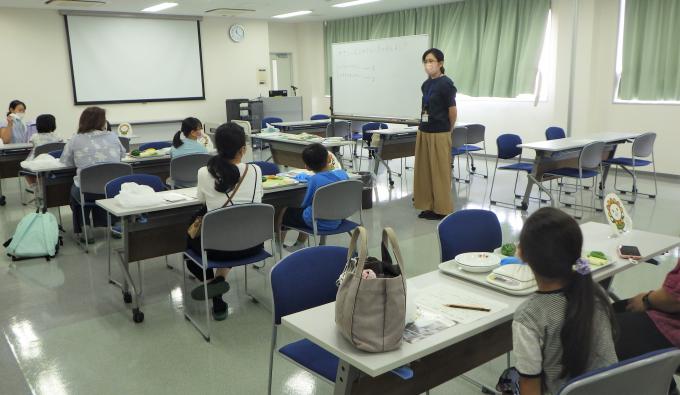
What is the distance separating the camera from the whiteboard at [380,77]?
6477 mm

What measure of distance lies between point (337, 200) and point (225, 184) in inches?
32.9

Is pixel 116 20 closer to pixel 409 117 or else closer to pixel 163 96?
pixel 163 96

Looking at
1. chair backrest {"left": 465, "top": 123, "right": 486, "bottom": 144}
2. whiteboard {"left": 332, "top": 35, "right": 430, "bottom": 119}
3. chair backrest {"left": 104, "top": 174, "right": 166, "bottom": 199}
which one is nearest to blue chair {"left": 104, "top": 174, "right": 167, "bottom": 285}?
chair backrest {"left": 104, "top": 174, "right": 166, "bottom": 199}

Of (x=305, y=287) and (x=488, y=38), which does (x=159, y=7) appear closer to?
(x=488, y=38)

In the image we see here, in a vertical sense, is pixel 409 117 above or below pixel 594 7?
below

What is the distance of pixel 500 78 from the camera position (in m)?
9.09

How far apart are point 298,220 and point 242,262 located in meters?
0.81

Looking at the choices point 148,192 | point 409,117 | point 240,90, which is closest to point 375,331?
point 148,192

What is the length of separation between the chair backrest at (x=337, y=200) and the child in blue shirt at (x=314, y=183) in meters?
0.10

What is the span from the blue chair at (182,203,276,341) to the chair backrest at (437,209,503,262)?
107 cm

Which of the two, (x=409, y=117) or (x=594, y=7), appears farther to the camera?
(x=594, y=7)

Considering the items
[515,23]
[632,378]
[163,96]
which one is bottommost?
[632,378]

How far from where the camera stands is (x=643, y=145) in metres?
6.07

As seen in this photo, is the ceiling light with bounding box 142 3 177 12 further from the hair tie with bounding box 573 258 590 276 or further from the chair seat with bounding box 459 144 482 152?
the hair tie with bounding box 573 258 590 276
